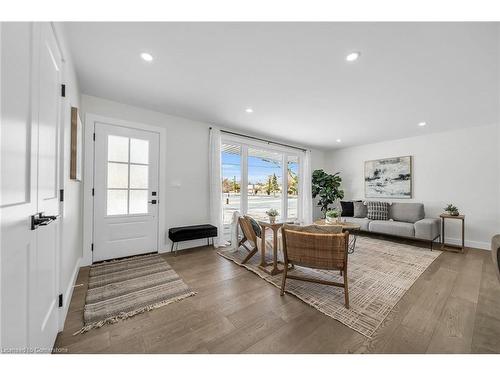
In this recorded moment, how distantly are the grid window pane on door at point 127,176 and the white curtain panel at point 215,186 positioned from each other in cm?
112

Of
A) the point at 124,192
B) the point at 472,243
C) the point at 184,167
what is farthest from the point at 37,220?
the point at 472,243

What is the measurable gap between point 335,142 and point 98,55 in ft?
16.3

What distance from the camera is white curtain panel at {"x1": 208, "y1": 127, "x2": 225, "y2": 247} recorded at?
12.6 ft

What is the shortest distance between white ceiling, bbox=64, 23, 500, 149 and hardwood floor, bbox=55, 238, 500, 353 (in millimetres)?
2360

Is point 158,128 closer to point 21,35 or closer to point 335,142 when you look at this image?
point 21,35

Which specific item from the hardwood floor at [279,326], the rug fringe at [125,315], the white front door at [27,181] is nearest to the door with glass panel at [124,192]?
the hardwood floor at [279,326]

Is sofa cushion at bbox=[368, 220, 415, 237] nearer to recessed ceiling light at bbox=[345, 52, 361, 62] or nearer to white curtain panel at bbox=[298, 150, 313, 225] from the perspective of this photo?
white curtain panel at bbox=[298, 150, 313, 225]

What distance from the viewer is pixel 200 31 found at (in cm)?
162

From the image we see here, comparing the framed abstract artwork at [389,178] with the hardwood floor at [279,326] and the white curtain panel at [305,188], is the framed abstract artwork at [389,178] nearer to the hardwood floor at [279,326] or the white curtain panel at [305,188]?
the white curtain panel at [305,188]

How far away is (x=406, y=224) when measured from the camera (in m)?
3.98

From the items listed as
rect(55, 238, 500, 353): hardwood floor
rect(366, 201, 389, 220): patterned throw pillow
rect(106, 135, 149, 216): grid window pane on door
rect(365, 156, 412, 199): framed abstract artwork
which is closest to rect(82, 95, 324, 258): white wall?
rect(106, 135, 149, 216): grid window pane on door

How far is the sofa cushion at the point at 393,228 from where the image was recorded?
12.7ft

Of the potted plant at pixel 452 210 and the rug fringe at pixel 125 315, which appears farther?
the potted plant at pixel 452 210
